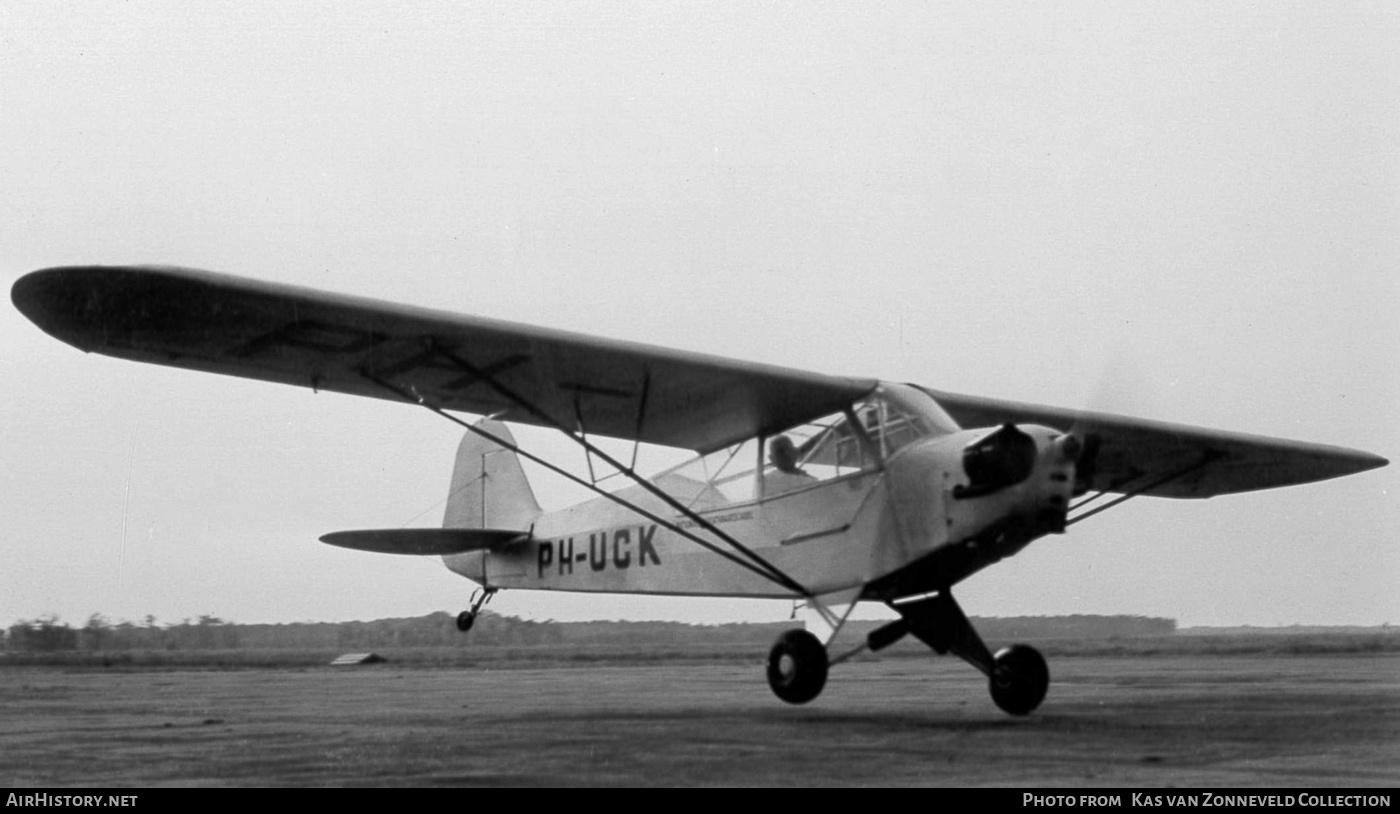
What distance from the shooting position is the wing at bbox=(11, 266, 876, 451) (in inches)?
320

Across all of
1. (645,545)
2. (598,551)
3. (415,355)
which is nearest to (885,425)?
(645,545)

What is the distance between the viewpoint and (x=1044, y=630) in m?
15.1

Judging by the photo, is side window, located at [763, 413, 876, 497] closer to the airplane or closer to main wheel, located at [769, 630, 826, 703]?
the airplane

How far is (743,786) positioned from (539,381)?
553 cm

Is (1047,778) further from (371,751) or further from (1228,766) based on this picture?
(371,751)

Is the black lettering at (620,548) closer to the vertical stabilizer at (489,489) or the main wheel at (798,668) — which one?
the vertical stabilizer at (489,489)

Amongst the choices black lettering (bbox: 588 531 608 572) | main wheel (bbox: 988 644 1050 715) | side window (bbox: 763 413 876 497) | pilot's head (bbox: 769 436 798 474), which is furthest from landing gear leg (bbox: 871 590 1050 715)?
black lettering (bbox: 588 531 608 572)

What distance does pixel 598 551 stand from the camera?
13352 millimetres

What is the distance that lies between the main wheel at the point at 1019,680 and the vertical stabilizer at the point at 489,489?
7.28m

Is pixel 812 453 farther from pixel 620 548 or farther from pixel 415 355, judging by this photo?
pixel 415 355

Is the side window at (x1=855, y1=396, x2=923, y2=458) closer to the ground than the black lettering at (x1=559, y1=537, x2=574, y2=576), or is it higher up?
higher up

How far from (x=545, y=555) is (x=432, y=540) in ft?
5.38

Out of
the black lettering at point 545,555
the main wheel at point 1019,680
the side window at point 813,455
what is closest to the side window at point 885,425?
the side window at point 813,455

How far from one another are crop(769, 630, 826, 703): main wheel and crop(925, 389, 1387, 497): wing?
338cm
